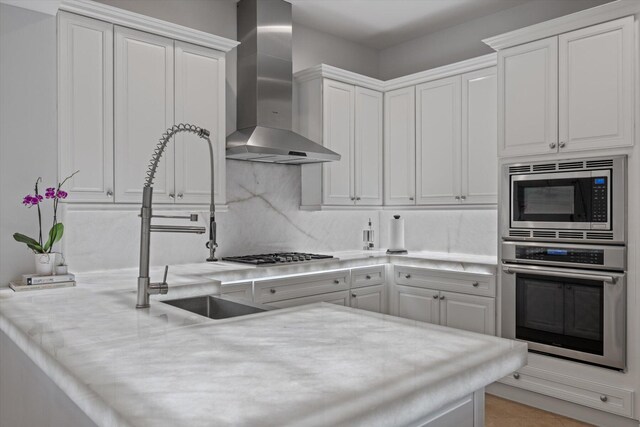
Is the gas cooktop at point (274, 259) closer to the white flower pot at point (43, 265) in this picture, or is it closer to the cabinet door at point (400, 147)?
the cabinet door at point (400, 147)

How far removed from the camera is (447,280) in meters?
3.64

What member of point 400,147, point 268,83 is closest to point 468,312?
point 400,147

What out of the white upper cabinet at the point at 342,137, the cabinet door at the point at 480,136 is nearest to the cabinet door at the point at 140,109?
the white upper cabinet at the point at 342,137

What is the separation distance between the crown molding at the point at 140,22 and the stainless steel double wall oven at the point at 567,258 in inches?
88.5

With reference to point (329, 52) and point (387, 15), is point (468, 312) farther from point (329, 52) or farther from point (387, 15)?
point (329, 52)

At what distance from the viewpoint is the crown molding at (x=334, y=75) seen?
3909 mm

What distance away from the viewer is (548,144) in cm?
309

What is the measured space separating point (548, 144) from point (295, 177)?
2059mm

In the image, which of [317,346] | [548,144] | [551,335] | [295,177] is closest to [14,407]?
[317,346]

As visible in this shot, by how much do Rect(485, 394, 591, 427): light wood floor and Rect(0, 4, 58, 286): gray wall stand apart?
298 cm

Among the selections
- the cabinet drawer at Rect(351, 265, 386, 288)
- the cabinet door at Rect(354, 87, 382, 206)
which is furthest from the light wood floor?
the cabinet door at Rect(354, 87, 382, 206)

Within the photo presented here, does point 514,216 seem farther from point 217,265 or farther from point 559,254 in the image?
point 217,265

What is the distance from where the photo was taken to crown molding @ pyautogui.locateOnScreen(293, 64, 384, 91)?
391 centimetres

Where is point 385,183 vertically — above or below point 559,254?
above
